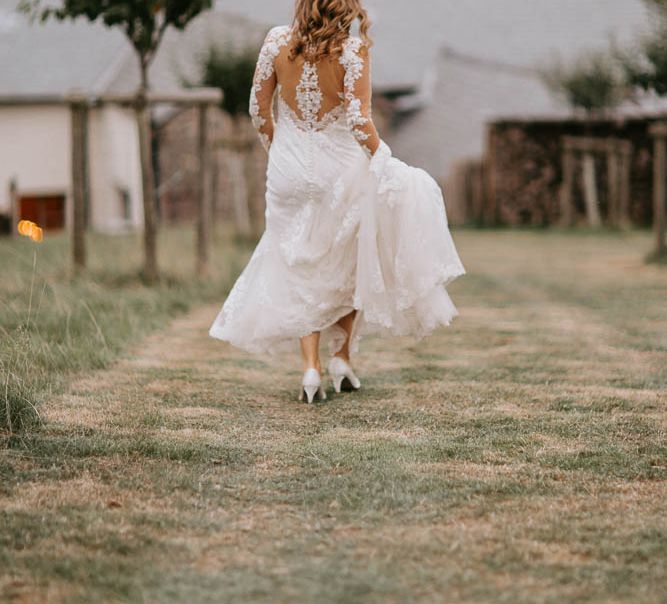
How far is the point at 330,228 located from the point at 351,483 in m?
2.07

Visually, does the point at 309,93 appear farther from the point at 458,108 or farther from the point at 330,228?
the point at 458,108

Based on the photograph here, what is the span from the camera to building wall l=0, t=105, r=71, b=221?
83.8 ft

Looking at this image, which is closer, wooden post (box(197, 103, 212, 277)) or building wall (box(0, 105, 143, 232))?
wooden post (box(197, 103, 212, 277))

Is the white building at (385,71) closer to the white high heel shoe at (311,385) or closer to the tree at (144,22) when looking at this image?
the tree at (144,22)

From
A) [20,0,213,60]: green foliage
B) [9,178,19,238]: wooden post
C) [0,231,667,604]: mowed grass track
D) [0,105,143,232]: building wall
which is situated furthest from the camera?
[0,105,143,232]: building wall

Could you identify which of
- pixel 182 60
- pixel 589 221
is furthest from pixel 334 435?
pixel 182 60

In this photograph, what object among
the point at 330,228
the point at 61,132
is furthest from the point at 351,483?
the point at 61,132

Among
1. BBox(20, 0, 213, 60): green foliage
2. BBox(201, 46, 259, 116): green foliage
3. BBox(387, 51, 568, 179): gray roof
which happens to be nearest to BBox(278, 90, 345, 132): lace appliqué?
BBox(20, 0, 213, 60): green foliage

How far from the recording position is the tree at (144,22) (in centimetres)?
953

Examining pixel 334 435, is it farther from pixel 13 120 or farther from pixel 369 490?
pixel 13 120

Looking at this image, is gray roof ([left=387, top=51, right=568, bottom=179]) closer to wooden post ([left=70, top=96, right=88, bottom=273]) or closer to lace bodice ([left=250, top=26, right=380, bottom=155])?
wooden post ([left=70, top=96, right=88, bottom=273])

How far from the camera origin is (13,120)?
83.9 feet

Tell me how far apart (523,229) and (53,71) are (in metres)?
10.9

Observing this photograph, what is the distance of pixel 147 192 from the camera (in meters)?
10.1
